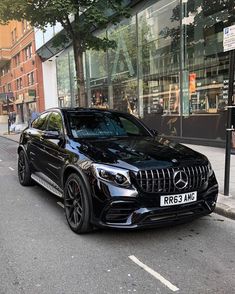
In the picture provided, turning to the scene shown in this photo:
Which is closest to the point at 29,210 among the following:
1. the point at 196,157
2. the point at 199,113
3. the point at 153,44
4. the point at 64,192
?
the point at 64,192

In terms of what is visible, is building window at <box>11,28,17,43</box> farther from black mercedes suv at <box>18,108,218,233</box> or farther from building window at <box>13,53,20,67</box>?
black mercedes suv at <box>18,108,218,233</box>

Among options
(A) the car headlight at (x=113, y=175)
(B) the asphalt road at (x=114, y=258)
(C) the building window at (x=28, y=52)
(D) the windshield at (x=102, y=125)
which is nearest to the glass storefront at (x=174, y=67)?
(D) the windshield at (x=102, y=125)

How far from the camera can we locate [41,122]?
692 centimetres

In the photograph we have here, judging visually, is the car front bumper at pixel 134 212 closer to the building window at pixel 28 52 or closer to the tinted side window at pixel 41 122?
the tinted side window at pixel 41 122

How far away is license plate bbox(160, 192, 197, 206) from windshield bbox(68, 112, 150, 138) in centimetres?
169

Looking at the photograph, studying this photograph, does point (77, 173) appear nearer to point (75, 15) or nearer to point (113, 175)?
point (113, 175)

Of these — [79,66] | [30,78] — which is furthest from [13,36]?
[79,66]

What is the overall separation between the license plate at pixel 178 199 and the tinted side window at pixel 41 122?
3.18m

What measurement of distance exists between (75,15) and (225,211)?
323 inches

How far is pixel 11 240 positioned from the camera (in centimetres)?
452

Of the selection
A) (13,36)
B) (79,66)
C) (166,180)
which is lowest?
(166,180)

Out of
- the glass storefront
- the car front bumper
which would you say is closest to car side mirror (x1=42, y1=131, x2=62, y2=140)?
the car front bumper

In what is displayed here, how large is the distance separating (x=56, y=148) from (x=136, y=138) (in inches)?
46.8

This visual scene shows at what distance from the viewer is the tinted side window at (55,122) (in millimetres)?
5668
